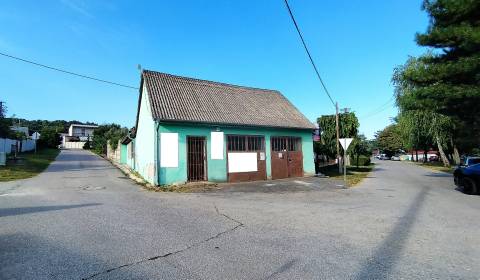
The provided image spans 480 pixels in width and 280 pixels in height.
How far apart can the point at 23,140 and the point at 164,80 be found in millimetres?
35650

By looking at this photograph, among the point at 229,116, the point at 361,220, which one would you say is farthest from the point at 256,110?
the point at 361,220

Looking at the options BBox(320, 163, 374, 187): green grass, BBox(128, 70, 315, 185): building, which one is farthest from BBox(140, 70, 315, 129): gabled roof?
BBox(320, 163, 374, 187): green grass

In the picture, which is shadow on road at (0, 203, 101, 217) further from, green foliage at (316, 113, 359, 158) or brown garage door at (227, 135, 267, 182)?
green foliage at (316, 113, 359, 158)

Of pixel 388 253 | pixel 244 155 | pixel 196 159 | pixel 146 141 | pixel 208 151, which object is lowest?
pixel 388 253

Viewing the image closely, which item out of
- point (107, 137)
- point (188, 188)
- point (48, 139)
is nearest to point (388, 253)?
point (188, 188)

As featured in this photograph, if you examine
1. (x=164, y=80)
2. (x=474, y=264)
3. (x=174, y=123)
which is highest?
(x=164, y=80)

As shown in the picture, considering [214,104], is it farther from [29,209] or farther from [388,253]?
[388,253]

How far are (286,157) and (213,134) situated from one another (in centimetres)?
541

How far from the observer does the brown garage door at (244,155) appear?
17672 mm

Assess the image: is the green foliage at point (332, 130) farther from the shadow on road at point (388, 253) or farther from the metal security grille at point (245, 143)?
the shadow on road at point (388, 253)

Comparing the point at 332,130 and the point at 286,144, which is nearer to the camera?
the point at 286,144

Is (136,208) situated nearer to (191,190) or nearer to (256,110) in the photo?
(191,190)

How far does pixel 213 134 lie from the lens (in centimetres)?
1722

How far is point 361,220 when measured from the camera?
8.41 metres
